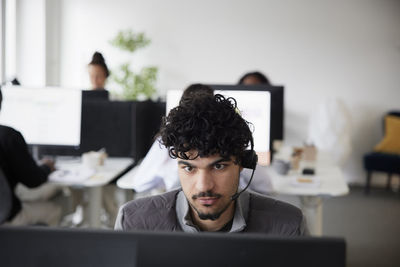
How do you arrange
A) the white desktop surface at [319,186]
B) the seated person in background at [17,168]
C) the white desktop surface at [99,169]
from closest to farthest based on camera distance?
1. the seated person in background at [17,168]
2. the white desktop surface at [319,186]
3. the white desktop surface at [99,169]

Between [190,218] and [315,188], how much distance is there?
5.20 feet

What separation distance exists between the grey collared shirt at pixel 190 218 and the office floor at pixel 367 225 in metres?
2.45

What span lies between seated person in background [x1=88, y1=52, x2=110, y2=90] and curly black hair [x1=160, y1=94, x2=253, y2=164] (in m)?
2.20

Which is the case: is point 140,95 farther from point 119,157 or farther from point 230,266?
point 230,266

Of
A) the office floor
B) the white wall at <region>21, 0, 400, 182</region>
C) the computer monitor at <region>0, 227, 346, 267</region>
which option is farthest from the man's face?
the white wall at <region>21, 0, 400, 182</region>

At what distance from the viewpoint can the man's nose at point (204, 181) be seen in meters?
1.19

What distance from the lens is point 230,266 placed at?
643 millimetres

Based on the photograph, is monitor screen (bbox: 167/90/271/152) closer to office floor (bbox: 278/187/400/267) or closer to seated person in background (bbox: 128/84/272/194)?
seated person in background (bbox: 128/84/272/194)

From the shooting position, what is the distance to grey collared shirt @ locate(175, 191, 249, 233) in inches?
48.3

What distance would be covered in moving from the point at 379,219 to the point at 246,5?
2.95 meters

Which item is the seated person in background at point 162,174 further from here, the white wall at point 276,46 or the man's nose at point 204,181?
the white wall at point 276,46

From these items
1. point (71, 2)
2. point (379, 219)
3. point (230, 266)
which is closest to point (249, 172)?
point (230, 266)

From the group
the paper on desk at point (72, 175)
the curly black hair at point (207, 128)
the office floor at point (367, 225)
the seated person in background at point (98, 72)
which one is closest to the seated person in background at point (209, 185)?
the curly black hair at point (207, 128)

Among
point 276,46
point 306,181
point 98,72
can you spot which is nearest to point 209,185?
point 306,181
